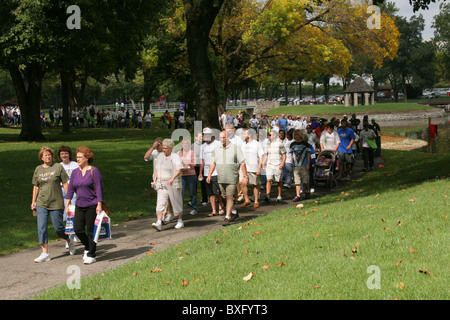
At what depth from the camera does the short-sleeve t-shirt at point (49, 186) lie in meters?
9.38

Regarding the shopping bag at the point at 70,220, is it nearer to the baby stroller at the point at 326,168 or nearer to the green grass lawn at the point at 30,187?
the green grass lawn at the point at 30,187

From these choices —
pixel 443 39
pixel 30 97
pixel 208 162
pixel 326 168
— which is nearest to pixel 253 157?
pixel 208 162

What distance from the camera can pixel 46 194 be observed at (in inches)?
369

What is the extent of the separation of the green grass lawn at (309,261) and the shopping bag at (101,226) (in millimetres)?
806

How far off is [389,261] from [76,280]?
440cm

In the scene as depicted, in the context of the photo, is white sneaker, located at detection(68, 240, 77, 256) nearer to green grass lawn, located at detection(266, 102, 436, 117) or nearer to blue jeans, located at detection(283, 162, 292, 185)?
blue jeans, located at detection(283, 162, 292, 185)

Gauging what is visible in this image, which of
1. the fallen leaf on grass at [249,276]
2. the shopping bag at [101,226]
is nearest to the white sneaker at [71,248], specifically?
the shopping bag at [101,226]

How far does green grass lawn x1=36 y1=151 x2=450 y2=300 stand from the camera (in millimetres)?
5910

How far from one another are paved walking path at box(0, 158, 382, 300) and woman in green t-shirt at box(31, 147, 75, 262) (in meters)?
0.51

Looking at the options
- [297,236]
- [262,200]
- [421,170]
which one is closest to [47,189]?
[297,236]

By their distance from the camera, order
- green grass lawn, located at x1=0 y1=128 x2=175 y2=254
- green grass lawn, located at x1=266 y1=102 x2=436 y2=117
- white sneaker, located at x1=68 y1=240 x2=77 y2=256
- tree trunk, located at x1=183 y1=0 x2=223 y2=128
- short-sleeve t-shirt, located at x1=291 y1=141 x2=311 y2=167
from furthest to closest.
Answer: green grass lawn, located at x1=266 y1=102 x2=436 y2=117, tree trunk, located at x1=183 y1=0 x2=223 y2=128, short-sleeve t-shirt, located at x1=291 y1=141 x2=311 y2=167, green grass lawn, located at x1=0 y1=128 x2=175 y2=254, white sneaker, located at x1=68 y1=240 x2=77 y2=256

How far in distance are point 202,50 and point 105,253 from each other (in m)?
9.26

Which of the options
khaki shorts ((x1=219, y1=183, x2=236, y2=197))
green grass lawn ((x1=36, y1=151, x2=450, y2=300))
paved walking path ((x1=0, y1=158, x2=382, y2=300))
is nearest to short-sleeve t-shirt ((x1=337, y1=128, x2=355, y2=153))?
paved walking path ((x1=0, y1=158, x2=382, y2=300))

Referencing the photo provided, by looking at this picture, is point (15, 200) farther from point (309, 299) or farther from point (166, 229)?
point (309, 299)
